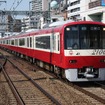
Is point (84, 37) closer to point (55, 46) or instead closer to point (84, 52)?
point (84, 52)

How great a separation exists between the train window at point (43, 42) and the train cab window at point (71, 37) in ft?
12.8

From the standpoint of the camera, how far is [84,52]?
42.1ft

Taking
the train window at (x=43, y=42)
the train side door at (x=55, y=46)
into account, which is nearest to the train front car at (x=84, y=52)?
the train side door at (x=55, y=46)

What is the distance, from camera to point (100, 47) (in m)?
13.1

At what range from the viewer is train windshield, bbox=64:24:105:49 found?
12.9 metres

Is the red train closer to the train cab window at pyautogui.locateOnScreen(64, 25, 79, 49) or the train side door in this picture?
the train cab window at pyautogui.locateOnScreen(64, 25, 79, 49)

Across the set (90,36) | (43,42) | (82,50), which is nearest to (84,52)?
(82,50)

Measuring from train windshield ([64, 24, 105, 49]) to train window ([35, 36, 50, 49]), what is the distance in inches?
155

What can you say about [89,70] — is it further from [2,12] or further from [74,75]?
[2,12]

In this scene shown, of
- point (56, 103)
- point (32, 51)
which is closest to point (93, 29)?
point (56, 103)

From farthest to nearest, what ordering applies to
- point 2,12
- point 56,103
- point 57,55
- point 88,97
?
point 2,12, point 57,55, point 88,97, point 56,103

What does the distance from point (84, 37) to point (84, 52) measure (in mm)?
621

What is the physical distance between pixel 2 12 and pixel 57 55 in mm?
41188

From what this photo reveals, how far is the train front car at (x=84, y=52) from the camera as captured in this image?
12773mm
